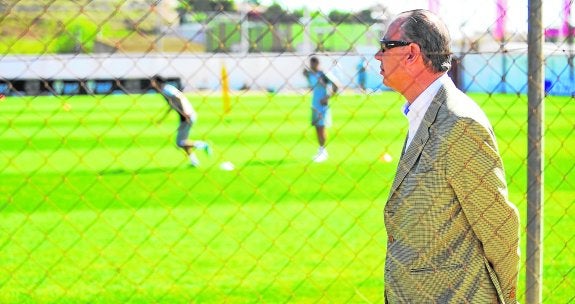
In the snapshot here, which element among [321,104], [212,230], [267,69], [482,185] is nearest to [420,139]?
[482,185]

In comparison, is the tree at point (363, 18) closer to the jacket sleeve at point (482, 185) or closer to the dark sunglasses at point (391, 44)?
the dark sunglasses at point (391, 44)

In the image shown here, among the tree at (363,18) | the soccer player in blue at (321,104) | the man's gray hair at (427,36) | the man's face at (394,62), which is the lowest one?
the soccer player in blue at (321,104)

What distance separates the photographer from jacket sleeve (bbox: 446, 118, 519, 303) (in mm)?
2900

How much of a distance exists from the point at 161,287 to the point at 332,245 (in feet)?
6.50

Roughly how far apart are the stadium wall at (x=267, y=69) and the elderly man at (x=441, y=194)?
0.41 meters

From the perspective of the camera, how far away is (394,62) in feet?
9.95

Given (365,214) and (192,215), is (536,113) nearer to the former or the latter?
(365,214)

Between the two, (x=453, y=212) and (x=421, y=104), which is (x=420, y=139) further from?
(x=453, y=212)

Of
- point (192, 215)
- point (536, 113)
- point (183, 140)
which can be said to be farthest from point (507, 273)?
point (183, 140)

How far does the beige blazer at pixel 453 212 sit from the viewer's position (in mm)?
2910

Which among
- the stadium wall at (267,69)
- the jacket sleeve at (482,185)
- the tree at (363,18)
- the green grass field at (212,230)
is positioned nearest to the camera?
the jacket sleeve at (482,185)

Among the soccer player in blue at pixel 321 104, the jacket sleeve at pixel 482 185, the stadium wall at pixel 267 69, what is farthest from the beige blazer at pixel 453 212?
the soccer player in blue at pixel 321 104

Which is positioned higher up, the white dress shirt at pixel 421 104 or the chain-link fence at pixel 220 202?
the white dress shirt at pixel 421 104

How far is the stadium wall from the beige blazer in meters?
0.57
